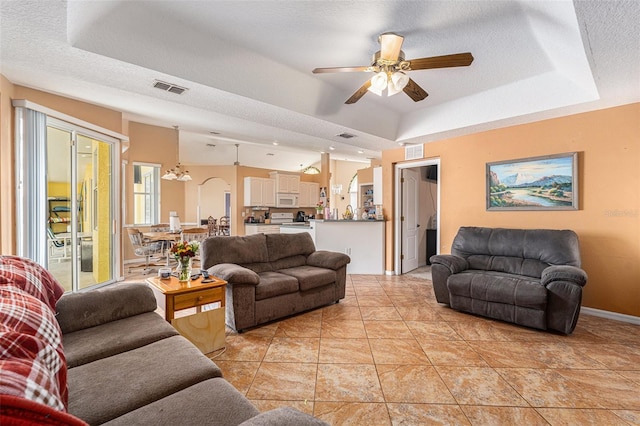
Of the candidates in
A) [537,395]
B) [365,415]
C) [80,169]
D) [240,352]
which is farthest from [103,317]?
[80,169]

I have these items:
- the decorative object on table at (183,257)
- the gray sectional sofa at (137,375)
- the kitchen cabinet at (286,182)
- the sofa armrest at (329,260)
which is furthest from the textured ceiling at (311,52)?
the kitchen cabinet at (286,182)

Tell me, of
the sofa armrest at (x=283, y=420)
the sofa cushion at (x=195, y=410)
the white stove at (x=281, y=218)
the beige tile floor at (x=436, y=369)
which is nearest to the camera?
the sofa armrest at (x=283, y=420)

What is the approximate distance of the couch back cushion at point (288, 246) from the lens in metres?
3.76

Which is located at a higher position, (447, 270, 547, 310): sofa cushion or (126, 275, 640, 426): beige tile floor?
(447, 270, 547, 310): sofa cushion

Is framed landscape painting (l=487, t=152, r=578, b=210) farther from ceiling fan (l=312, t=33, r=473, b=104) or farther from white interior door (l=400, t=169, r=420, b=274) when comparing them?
ceiling fan (l=312, t=33, r=473, b=104)

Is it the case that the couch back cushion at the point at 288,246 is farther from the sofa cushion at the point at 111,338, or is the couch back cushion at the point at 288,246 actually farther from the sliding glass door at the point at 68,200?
the sliding glass door at the point at 68,200

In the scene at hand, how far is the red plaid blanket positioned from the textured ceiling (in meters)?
1.78

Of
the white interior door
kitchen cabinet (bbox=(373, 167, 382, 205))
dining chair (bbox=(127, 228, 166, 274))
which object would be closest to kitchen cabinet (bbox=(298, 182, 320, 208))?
kitchen cabinet (bbox=(373, 167, 382, 205))

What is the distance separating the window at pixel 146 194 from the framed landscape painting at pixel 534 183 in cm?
689

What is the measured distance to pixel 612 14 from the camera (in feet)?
5.81

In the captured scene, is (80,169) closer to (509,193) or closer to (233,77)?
(233,77)

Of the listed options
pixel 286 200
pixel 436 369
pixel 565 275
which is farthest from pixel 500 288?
pixel 286 200

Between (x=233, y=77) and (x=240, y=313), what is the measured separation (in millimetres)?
2402

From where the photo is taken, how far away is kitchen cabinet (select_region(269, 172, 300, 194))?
913 cm
